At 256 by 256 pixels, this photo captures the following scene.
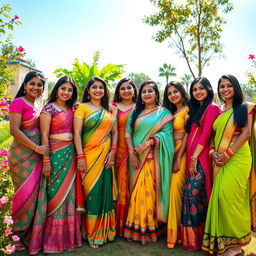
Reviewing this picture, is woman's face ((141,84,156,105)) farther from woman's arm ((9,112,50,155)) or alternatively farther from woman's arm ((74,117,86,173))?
woman's arm ((9,112,50,155))

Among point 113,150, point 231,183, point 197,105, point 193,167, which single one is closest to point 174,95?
point 197,105

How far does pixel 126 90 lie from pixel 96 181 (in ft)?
4.99

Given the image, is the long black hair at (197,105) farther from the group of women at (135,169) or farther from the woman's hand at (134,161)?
the woman's hand at (134,161)

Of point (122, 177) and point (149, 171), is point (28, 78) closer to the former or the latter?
point (122, 177)

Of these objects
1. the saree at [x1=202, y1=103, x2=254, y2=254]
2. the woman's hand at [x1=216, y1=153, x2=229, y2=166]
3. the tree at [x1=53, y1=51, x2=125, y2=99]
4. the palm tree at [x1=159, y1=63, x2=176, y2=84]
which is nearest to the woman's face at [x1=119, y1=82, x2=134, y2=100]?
the saree at [x1=202, y1=103, x2=254, y2=254]

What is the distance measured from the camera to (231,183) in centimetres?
301

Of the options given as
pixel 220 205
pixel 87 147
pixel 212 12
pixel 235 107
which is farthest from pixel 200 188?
pixel 212 12

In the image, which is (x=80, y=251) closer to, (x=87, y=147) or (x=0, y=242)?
(x=0, y=242)

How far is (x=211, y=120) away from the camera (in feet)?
10.5

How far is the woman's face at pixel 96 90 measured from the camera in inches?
136

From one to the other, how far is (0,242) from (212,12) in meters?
9.73

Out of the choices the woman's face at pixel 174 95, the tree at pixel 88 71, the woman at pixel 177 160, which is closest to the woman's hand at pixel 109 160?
the woman at pixel 177 160

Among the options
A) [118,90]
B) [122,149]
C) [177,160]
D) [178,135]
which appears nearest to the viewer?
[177,160]

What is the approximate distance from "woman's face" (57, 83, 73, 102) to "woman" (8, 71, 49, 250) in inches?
14.3
